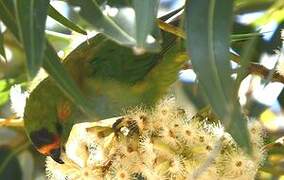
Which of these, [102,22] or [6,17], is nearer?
[102,22]

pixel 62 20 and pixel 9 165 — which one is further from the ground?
pixel 62 20

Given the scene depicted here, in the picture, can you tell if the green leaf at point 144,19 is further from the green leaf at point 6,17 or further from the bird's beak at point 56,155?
the bird's beak at point 56,155

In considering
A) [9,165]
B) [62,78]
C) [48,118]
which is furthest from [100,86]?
[9,165]

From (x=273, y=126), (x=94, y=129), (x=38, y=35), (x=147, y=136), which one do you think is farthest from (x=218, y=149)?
(x=273, y=126)

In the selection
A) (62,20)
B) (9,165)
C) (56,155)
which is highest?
(62,20)

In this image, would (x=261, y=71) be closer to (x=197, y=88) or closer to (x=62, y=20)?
(x=197, y=88)

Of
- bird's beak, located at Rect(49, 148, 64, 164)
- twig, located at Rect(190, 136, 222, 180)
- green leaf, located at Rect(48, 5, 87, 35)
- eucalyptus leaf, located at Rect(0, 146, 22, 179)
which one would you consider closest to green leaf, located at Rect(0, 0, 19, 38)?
green leaf, located at Rect(48, 5, 87, 35)
